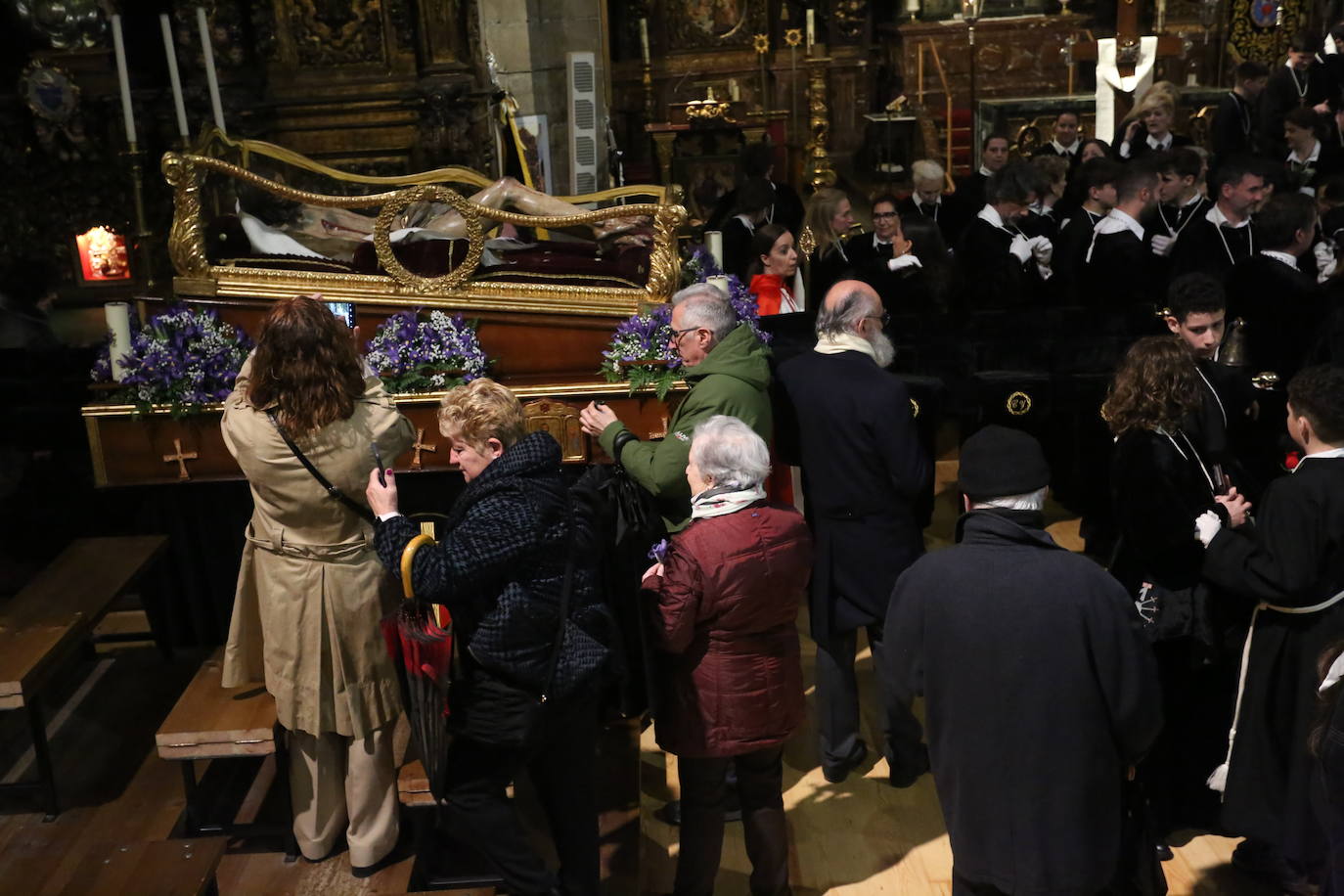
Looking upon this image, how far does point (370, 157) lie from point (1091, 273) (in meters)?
5.64

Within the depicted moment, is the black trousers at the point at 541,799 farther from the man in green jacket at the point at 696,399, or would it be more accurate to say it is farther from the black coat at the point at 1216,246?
the black coat at the point at 1216,246

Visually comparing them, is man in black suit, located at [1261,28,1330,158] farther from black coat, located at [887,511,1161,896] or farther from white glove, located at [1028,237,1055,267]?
black coat, located at [887,511,1161,896]

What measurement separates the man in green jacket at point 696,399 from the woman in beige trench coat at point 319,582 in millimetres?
756

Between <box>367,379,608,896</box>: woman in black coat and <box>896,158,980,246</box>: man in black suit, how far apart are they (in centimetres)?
504

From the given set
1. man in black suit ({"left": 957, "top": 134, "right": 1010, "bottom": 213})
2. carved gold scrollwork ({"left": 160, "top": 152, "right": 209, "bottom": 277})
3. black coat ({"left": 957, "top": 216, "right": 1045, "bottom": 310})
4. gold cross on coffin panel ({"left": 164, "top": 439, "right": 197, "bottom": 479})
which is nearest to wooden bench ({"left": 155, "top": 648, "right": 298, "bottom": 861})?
gold cross on coffin panel ({"left": 164, "top": 439, "right": 197, "bottom": 479})

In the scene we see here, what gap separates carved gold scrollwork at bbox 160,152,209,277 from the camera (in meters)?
4.93

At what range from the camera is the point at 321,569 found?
3658mm

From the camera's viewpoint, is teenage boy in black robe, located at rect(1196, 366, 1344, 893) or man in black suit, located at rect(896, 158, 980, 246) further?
man in black suit, located at rect(896, 158, 980, 246)

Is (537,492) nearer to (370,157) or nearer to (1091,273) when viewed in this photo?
(1091,273)

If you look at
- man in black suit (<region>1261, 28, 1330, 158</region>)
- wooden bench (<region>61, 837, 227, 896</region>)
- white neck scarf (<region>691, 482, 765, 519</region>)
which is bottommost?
wooden bench (<region>61, 837, 227, 896</region>)

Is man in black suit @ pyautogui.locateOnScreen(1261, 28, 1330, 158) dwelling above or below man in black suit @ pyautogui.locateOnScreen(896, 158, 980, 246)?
above

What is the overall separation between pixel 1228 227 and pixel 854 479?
289cm

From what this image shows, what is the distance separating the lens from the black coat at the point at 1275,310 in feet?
18.4

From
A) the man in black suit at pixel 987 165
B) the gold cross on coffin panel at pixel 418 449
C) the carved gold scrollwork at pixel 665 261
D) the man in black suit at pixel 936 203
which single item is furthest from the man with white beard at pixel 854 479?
the man in black suit at pixel 987 165
